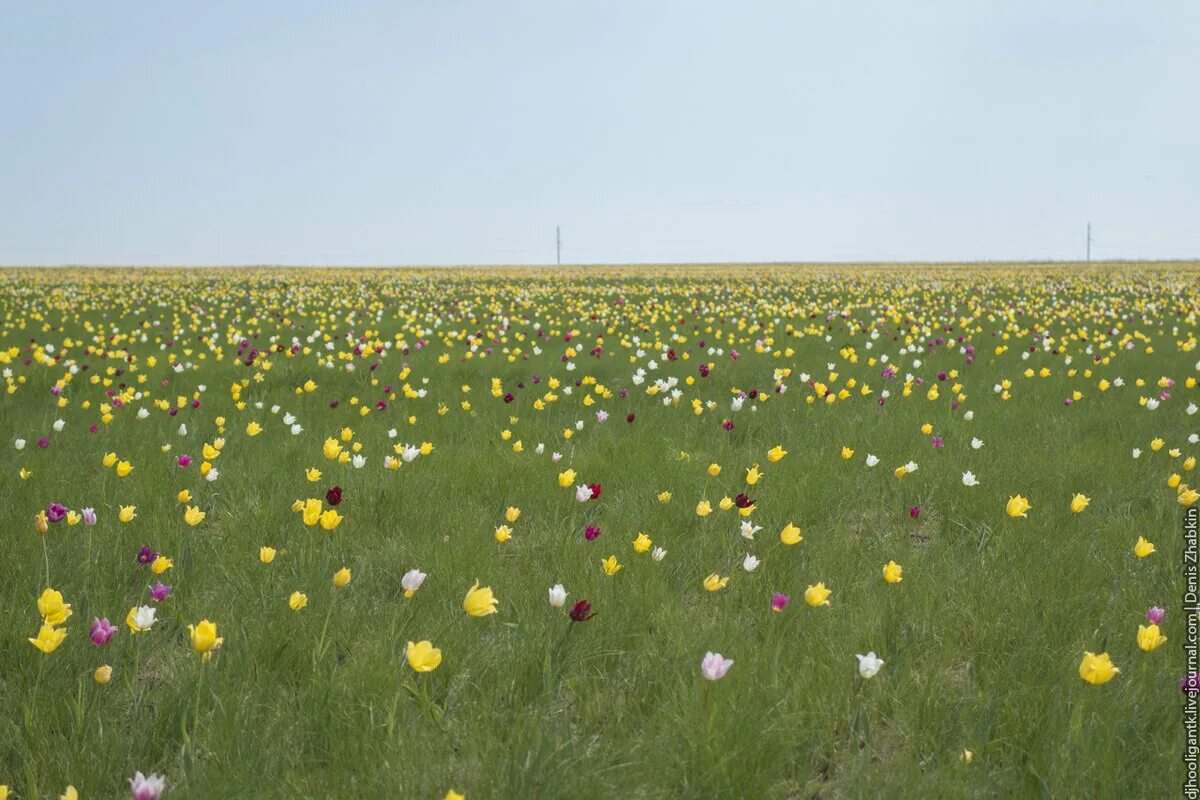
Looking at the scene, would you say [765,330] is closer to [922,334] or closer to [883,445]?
[922,334]

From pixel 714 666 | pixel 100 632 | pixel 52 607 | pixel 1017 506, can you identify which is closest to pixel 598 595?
pixel 714 666

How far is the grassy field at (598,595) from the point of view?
7.13ft

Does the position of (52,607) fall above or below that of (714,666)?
above

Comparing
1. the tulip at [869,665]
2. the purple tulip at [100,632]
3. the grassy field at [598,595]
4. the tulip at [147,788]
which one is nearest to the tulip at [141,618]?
the purple tulip at [100,632]

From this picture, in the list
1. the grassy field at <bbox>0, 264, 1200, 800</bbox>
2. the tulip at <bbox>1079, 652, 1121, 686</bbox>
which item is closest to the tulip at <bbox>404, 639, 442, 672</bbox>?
the grassy field at <bbox>0, 264, 1200, 800</bbox>

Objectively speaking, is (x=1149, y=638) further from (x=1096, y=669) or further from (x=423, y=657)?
(x=423, y=657)

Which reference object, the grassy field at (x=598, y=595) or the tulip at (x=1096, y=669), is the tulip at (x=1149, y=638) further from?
the tulip at (x=1096, y=669)

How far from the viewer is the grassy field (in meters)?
2.17

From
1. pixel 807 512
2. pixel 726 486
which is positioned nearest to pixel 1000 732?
pixel 807 512

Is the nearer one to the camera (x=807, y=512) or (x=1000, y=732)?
(x=1000, y=732)

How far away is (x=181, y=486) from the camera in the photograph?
14.3 feet

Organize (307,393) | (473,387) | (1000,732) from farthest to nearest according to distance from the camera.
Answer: (473,387)
(307,393)
(1000,732)

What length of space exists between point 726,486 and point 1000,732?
2.21m

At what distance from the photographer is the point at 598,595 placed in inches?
119
